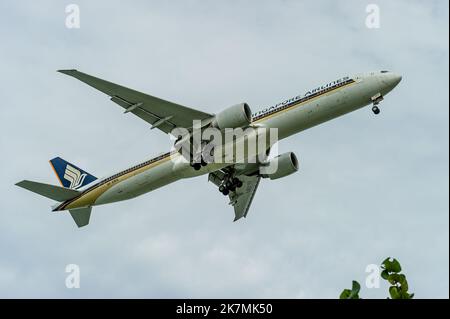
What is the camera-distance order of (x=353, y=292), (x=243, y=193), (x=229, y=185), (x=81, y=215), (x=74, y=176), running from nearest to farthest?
(x=353, y=292), (x=81, y=215), (x=229, y=185), (x=74, y=176), (x=243, y=193)

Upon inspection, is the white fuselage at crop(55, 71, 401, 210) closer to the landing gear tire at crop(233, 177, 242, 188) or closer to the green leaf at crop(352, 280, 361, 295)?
the landing gear tire at crop(233, 177, 242, 188)

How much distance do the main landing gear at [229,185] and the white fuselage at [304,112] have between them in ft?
16.5

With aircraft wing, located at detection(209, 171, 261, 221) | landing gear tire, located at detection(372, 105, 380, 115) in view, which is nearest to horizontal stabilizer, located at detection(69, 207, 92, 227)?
aircraft wing, located at detection(209, 171, 261, 221)

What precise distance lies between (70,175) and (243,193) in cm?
1263

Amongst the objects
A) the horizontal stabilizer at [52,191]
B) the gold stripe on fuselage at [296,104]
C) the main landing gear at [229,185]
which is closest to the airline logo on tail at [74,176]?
the horizontal stabilizer at [52,191]

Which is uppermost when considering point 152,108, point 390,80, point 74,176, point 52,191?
point 390,80

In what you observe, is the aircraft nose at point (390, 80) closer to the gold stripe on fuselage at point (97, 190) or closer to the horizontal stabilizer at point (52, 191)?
the gold stripe on fuselage at point (97, 190)

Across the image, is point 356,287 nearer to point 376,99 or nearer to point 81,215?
point 376,99

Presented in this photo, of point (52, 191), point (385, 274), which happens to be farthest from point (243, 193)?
point (385, 274)

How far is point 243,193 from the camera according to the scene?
168 feet

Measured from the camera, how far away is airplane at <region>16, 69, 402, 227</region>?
39469 millimetres

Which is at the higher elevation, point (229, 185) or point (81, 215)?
point (229, 185)

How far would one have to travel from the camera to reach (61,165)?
1996 inches
